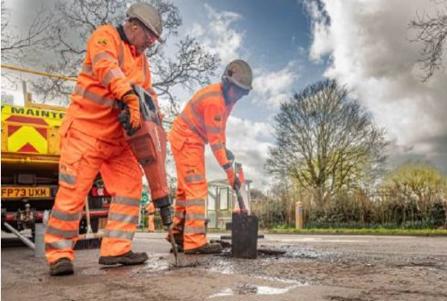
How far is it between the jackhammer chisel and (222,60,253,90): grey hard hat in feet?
4.81

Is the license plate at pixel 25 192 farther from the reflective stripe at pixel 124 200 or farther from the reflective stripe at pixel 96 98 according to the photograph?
the reflective stripe at pixel 96 98

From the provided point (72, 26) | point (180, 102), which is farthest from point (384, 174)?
point (72, 26)

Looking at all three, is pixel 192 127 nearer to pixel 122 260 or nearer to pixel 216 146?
pixel 216 146

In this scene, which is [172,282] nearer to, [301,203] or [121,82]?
[121,82]

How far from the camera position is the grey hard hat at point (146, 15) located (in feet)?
13.5

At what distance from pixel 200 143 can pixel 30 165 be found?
2.61 metres

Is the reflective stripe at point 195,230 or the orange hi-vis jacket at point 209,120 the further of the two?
the orange hi-vis jacket at point 209,120

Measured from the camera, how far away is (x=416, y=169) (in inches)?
1182

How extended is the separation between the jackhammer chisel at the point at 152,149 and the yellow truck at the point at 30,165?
3.22 metres

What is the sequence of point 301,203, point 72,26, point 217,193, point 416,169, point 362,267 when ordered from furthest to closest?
point 416,169 → point 217,193 → point 301,203 → point 72,26 → point 362,267

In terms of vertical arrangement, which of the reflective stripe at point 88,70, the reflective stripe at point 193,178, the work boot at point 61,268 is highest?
the reflective stripe at point 88,70

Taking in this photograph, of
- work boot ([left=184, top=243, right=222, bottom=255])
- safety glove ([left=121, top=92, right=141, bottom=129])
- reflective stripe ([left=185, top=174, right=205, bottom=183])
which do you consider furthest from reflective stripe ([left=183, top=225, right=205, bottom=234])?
safety glove ([left=121, top=92, right=141, bottom=129])

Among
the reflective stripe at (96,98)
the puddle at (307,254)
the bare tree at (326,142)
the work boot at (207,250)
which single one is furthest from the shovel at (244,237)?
the bare tree at (326,142)

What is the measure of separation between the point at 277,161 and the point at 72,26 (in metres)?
16.6
